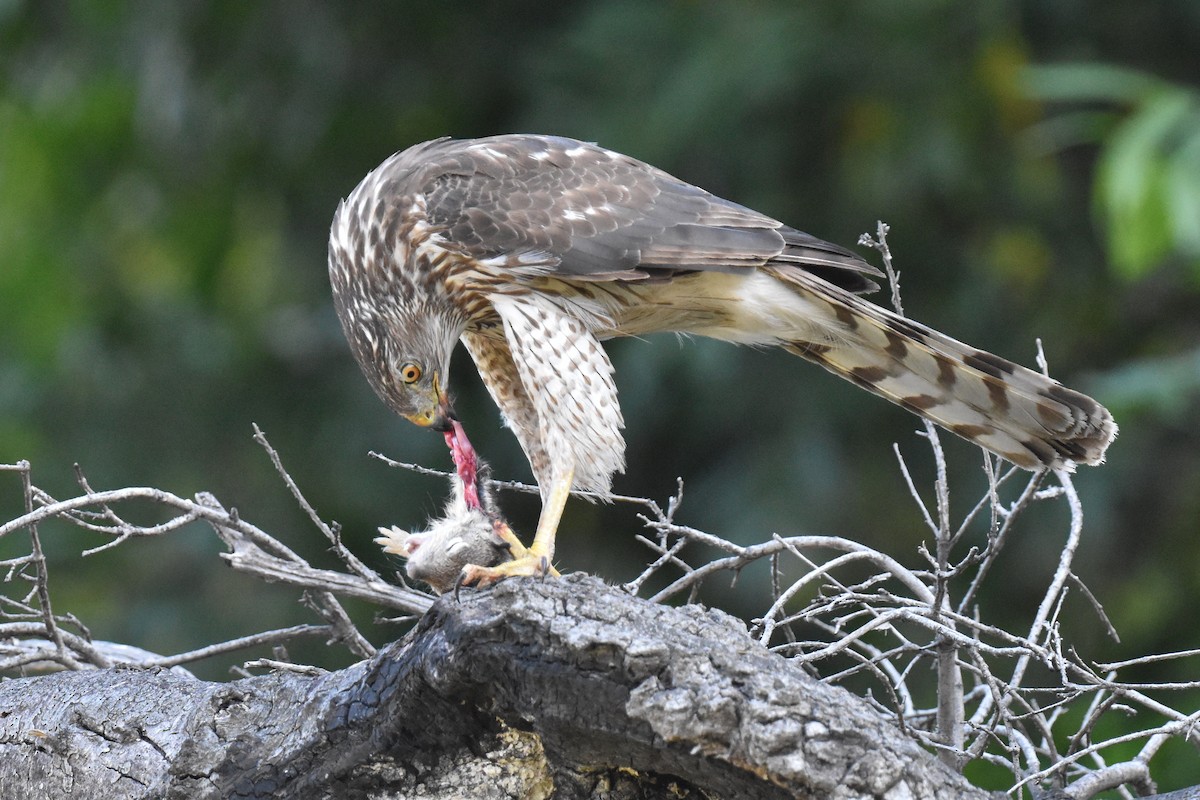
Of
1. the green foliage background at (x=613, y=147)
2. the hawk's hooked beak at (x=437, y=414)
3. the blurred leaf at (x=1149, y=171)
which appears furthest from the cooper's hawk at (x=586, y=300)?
the green foliage background at (x=613, y=147)

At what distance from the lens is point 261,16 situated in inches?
324

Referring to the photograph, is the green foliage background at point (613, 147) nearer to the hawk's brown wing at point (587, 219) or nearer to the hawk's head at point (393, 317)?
the hawk's brown wing at point (587, 219)

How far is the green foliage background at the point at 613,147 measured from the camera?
7.09m

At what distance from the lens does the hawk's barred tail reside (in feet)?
11.2

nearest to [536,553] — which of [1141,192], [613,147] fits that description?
[1141,192]

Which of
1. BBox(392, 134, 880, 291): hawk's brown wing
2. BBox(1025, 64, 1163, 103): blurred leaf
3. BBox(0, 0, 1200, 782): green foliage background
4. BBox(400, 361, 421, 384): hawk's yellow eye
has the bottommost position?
BBox(0, 0, 1200, 782): green foliage background

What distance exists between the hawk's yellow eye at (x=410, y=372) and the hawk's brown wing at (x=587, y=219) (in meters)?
0.32

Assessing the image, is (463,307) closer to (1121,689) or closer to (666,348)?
(1121,689)

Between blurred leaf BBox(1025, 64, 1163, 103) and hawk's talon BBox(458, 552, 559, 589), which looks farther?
blurred leaf BBox(1025, 64, 1163, 103)

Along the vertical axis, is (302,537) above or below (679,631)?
below

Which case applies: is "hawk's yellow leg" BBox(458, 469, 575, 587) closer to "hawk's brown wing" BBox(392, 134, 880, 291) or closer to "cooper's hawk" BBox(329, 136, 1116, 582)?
"cooper's hawk" BBox(329, 136, 1116, 582)

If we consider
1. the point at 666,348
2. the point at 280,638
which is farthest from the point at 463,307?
the point at 666,348

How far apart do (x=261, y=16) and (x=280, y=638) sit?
5.82m

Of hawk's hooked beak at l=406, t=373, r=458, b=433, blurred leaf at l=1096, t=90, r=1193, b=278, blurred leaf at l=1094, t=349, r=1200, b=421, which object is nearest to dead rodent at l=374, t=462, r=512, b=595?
hawk's hooked beak at l=406, t=373, r=458, b=433
